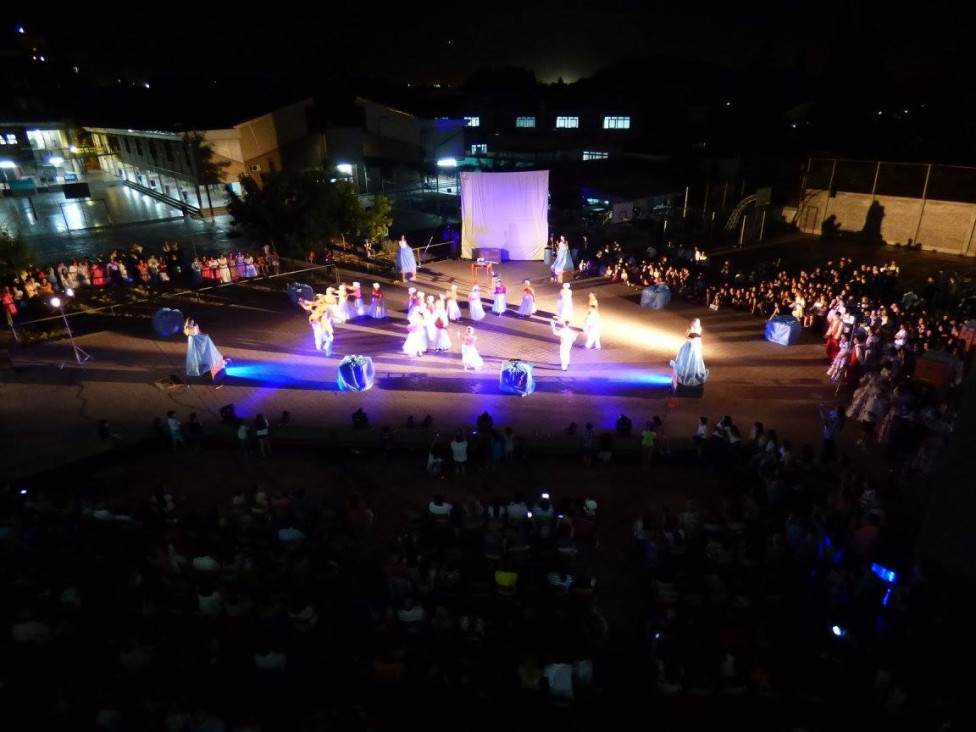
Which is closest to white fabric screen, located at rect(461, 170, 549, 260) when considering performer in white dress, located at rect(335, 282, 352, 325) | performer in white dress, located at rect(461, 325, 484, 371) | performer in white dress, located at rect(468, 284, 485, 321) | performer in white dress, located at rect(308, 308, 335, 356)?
performer in white dress, located at rect(468, 284, 485, 321)

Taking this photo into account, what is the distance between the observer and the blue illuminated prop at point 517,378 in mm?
12898

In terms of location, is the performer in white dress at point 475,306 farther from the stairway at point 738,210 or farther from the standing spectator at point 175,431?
the stairway at point 738,210

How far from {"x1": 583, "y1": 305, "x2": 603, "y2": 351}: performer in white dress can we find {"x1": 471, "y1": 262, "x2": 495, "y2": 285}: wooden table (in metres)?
6.66

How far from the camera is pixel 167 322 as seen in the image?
53.2ft

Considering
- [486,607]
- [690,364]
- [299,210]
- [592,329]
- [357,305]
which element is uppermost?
[299,210]

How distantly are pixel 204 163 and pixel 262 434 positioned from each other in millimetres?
21671

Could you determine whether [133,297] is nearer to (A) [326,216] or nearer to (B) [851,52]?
(A) [326,216]

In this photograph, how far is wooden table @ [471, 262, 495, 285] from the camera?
2149 centimetres

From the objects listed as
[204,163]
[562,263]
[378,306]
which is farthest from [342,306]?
[204,163]

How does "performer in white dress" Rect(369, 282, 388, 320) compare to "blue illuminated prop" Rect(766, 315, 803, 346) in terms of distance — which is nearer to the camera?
"blue illuminated prop" Rect(766, 315, 803, 346)

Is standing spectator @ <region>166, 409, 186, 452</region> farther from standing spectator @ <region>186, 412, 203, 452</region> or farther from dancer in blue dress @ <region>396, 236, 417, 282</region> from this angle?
dancer in blue dress @ <region>396, 236, 417, 282</region>

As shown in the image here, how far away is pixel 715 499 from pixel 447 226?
63.6 ft

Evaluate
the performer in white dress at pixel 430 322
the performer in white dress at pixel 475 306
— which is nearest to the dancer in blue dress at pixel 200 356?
the performer in white dress at pixel 430 322

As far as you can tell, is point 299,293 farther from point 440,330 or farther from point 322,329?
point 440,330
